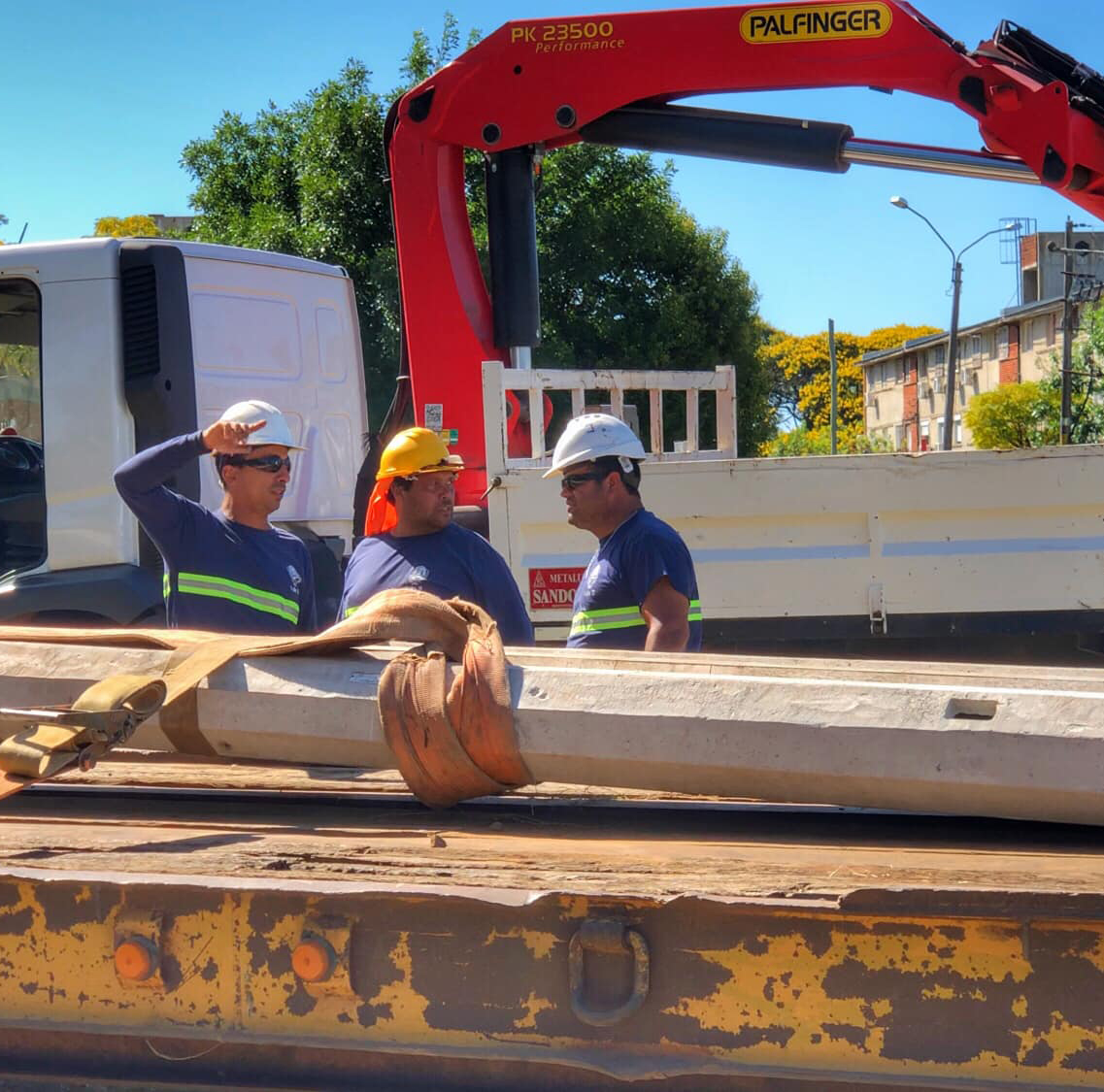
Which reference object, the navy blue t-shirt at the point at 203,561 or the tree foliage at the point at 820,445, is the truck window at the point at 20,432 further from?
the tree foliage at the point at 820,445

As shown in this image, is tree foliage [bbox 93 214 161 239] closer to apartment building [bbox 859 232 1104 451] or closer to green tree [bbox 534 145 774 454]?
green tree [bbox 534 145 774 454]

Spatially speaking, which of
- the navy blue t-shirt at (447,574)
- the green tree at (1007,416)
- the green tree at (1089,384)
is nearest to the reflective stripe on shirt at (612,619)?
the navy blue t-shirt at (447,574)

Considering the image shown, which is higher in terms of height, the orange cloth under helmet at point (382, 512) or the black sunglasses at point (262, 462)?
the black sunglasses at point (262, 462)

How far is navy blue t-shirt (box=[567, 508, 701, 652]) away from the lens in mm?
3945

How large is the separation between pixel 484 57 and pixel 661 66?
0.83 metres

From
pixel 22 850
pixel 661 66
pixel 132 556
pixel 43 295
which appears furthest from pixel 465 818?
pixel 661 66

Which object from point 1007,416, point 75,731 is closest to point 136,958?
point 75,731

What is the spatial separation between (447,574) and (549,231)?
15.6m

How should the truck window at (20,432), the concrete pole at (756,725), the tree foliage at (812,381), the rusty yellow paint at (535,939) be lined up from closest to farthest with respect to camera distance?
1. the rusty yellow paint at (535,939)
2. the concrete pole at (756,725)
3. the truck window at (20,432)
4. the tree foliage at (812,381)

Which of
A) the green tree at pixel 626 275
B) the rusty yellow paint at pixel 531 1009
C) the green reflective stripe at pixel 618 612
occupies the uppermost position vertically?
the green tree at pixel 626 275

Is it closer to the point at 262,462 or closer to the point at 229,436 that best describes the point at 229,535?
the point at 262,462

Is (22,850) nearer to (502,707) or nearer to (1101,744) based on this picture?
(502,707)

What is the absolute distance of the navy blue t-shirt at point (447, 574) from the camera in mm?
4016

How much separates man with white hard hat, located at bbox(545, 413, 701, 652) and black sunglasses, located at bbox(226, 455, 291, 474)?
82cm
